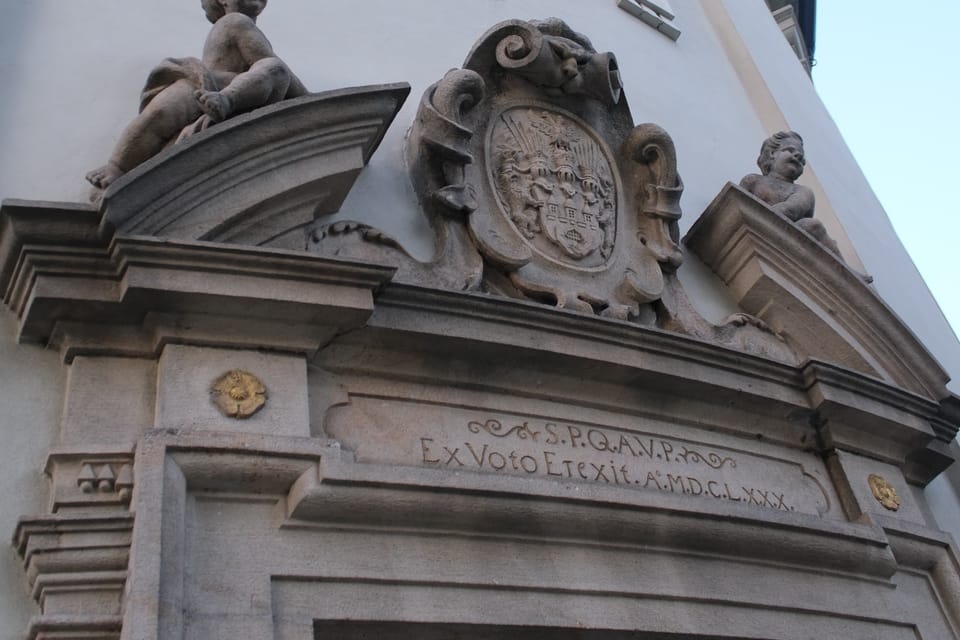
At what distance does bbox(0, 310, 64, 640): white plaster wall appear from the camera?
357 cm

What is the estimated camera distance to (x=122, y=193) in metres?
4.02

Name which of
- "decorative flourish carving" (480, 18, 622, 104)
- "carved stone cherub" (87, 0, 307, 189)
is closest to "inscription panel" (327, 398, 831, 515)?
"carved stone cherub" (87, 0, 307, 189)

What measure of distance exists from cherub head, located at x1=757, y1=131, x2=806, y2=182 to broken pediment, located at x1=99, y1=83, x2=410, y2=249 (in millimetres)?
2396

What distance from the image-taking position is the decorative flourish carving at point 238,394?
4016 mm

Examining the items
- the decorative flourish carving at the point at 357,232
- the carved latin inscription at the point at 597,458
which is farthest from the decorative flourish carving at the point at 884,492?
the decorative flourish carving at the point at 357,232

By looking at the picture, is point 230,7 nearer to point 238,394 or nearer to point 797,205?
point 238,394

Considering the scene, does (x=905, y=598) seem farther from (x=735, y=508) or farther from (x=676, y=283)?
(x=676, y=283)

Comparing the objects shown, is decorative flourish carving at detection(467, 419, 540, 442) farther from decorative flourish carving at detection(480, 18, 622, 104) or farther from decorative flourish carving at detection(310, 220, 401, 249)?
decorative flourish carving at detection(480, 18, 622, 104)

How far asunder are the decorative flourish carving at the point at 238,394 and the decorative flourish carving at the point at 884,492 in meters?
2.89

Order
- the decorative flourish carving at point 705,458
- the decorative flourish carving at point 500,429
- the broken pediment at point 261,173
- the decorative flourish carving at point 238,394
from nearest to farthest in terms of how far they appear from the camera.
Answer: the decorative flourish carving at point 238,394 → the broken pediment at point 261,173 → the decorative flourish carving at point 500,429 → the decorative flourish carving at point 705,458

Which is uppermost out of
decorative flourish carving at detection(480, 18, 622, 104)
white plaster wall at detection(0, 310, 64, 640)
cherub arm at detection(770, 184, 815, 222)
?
decorative flourish carving at detection(480, 18, 622, 104)

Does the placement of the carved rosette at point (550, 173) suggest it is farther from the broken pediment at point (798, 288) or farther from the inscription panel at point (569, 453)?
the inscription panel at point (569, 453)

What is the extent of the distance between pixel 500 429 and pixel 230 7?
1.98 m

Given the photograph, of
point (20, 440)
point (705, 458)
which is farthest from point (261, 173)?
point (705, 458)
